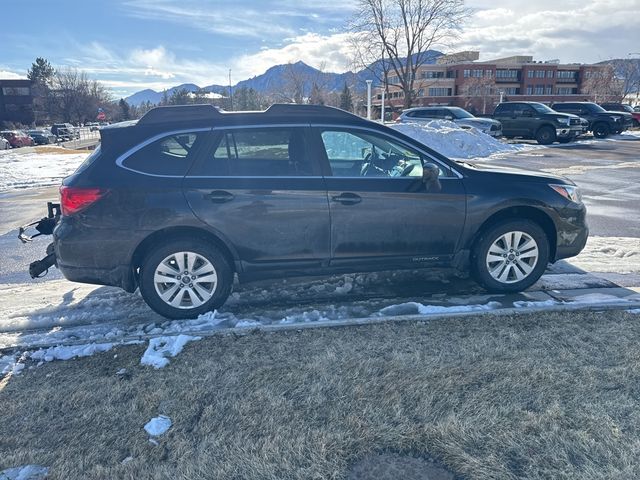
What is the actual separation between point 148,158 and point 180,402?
220cm

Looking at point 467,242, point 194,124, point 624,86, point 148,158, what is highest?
point 624,86

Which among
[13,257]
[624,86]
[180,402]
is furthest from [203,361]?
[624,86]

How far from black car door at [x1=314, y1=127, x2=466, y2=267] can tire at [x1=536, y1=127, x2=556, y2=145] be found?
21.9m

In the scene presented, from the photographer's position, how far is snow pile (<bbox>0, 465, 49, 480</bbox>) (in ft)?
8.06

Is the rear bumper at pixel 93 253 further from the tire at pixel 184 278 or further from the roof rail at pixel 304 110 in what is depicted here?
the roof rail at pixel 304 110

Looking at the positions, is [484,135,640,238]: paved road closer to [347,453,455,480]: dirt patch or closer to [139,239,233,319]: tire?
[139,239,233,319]: tire

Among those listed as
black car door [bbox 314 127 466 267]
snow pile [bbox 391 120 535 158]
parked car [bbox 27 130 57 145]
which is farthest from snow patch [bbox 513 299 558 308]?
parked car [bbox 27 130 57 145]

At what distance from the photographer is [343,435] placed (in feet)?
8.77

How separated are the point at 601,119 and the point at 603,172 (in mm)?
15178

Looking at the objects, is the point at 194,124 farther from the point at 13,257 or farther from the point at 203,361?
the point at 13,257

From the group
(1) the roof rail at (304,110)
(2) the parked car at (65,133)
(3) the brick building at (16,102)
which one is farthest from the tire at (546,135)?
(3) the brick building at (16,102)

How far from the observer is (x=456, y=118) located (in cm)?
2464

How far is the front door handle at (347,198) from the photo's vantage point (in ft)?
14.4

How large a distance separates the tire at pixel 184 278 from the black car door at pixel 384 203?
1095mm
